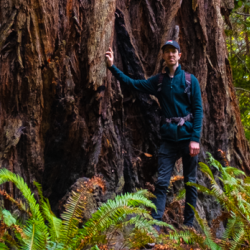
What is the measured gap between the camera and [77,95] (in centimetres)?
412

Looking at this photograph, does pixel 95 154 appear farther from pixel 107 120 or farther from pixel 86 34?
pixel 86 34

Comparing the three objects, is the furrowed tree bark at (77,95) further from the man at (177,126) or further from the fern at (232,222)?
the fern at (232,222)

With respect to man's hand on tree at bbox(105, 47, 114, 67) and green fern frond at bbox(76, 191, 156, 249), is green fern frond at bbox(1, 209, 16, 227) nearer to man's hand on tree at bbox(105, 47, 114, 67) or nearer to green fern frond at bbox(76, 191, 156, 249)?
green fern frond at bbox(76, 191, 156, 249)

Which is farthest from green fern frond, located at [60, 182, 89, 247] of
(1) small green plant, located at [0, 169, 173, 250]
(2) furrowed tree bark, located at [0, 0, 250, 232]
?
(2) furrowed tree bark, located at [0, 0, 250, 232]

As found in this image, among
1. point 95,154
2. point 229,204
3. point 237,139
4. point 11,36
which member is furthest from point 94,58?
point 237,139

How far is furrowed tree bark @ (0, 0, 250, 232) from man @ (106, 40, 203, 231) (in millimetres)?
548

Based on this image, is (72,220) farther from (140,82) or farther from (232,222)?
(140,82)

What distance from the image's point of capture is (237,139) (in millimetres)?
5996

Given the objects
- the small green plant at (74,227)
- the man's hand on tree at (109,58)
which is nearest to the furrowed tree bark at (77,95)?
the man's hand on tree at (109,58)

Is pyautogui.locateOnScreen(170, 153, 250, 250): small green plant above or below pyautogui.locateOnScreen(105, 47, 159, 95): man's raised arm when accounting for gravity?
below

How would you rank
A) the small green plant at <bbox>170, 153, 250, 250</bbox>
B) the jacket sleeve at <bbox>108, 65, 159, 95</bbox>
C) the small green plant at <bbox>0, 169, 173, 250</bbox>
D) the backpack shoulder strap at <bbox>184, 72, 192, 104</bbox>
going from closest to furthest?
the small green plant at <bbox>0, 169, 173, 250</bbox>, the small green plant at <bbox>170, 153, 250, 250</bbox>, the backpack shoulder strap at <bbox>184, 72, 192, 104</bbox>, the jacket sleeve at <bbox>108, 65, 159, 95</bbox>

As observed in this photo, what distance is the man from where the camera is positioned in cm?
382

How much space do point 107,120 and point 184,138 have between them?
1.28m

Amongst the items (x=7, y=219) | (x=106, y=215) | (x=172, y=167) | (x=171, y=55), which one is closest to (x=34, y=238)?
(x=7, y=219)
